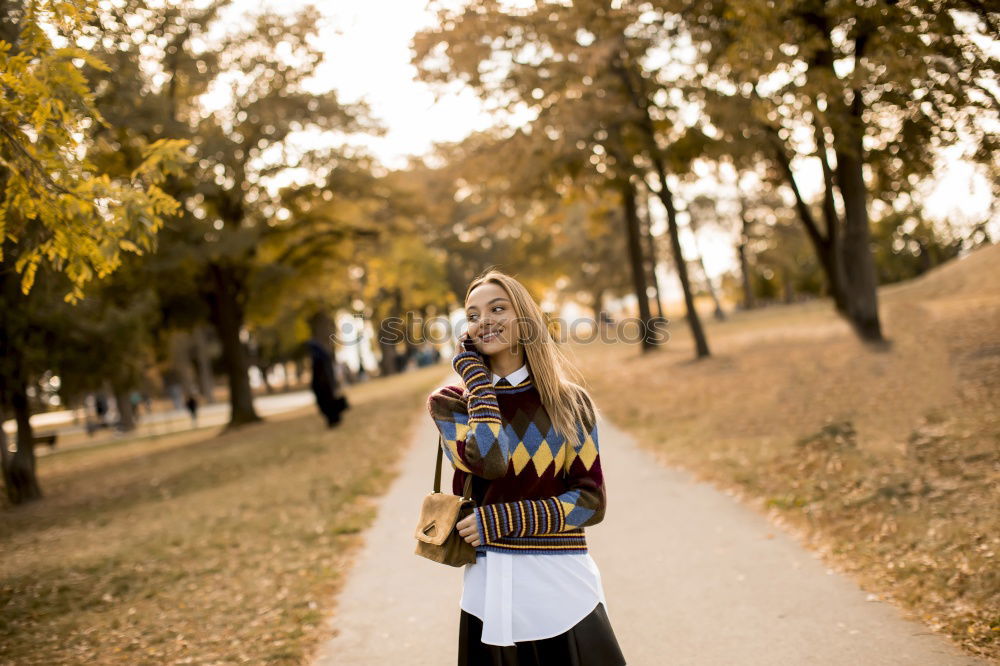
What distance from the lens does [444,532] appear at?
2.71m

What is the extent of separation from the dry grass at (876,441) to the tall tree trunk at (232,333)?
455 inches

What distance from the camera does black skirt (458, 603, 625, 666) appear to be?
274cm

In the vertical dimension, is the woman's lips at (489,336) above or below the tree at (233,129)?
below

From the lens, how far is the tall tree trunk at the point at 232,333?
76.1ft

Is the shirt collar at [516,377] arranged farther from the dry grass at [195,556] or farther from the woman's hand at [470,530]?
the dry grass at [195,556]

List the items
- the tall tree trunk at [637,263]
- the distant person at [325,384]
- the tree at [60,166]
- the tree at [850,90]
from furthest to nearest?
1. the tall tree trunk at [637,263]
2. the distant person at [325,384]
3. the tree at [850,90]
4. the tree at [60,166]

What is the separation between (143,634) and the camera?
18.4 ft

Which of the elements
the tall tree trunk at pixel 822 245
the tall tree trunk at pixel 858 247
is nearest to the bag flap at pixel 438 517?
the tall tree trunk at pixel 858 247

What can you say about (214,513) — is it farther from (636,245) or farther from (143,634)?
(636,245)

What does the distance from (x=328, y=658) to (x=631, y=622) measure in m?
1.88

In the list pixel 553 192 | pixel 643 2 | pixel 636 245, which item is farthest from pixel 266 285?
pixel 643 2

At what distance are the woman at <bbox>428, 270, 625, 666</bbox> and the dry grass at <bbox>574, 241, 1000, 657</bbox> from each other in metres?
2.51

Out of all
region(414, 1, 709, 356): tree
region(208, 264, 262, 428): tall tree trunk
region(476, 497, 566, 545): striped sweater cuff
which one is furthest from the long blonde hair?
region(208, 264, 262, 428): tall tree trunk

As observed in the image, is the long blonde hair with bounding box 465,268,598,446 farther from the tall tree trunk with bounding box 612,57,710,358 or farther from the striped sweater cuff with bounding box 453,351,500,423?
the tall tree trunk with bounding box 612,57,710,358
